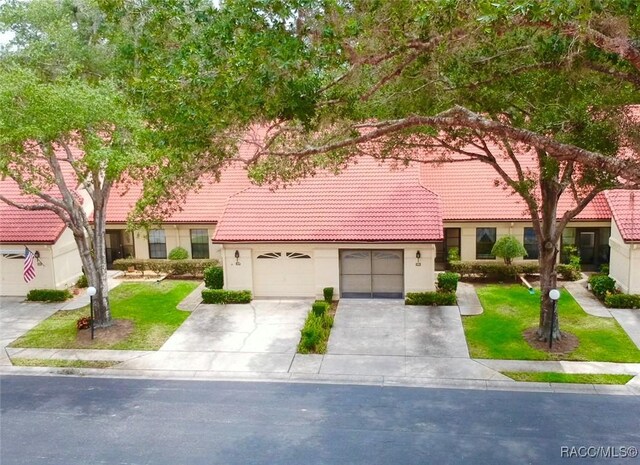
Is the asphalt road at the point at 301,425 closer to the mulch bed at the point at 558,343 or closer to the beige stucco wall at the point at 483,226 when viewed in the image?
the mulch bed at the point at 558,343

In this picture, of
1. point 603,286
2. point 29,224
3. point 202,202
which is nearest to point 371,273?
point 603,286

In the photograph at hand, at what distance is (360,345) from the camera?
17719 millimetres

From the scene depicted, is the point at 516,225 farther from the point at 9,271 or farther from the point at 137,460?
the point at 9,271

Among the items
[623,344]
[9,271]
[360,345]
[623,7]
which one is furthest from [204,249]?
[623,7]

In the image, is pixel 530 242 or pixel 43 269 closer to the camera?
pixel 43 269

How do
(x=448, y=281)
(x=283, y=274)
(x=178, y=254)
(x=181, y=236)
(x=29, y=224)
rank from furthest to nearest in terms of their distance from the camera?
(x=181, y=236), (x=178, y=254), (x=29, y=224), (x=283, y=274), (x=448, y=281)

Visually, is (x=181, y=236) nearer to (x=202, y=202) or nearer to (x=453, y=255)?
(x=202, y=202)

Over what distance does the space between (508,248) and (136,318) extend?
13912 millimetres

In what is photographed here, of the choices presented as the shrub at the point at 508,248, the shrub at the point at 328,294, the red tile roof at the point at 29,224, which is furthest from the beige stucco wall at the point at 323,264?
the red tile roof at the point at 29,224

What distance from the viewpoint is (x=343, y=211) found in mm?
22625

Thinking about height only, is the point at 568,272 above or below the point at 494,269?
below

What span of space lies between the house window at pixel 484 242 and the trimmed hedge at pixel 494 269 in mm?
800

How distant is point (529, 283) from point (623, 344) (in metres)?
6.17

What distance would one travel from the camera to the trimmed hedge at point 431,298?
20.9 m
